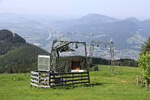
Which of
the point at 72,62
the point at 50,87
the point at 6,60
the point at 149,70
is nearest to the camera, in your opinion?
the point at 50,87

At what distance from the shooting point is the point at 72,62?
2584cm

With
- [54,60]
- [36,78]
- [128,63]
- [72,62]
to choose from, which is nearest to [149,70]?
[72,62]

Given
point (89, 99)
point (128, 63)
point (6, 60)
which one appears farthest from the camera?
point (6, 60)

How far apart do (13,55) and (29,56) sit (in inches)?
567

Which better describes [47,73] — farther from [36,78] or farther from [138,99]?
[138,99]

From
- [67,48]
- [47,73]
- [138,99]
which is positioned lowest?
[138,99]

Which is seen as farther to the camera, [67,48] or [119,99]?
[67,48]

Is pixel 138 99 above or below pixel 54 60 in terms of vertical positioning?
below

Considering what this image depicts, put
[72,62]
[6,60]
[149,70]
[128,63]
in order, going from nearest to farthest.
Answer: [72,62]
[149,70]
[128,63]
[6,60]

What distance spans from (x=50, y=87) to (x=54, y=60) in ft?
13.0

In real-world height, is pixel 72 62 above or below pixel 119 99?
above

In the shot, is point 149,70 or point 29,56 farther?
point 29,56

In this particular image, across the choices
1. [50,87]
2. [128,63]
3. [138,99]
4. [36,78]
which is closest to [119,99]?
[138,99]

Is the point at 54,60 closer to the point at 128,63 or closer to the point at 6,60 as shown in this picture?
the point at 128,63
